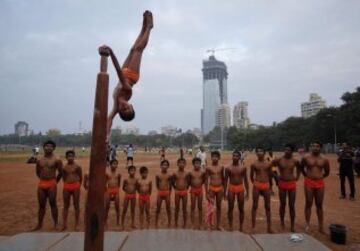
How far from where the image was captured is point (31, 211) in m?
10.5

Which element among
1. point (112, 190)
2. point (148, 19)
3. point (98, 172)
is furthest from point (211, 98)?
point (98, 172)

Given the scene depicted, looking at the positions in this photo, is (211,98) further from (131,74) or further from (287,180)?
(131,74)

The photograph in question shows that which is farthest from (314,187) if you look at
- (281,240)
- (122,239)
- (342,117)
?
(342,117)

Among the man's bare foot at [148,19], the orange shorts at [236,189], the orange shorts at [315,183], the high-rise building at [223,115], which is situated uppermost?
the high-rise building at [223,115]

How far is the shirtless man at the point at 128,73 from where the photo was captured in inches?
189

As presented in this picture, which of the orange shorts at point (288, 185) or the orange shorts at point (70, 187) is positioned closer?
the orange shorts at point (288, 185)

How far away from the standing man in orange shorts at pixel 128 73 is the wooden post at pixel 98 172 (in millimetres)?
303

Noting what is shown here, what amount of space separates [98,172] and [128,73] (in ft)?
7.40

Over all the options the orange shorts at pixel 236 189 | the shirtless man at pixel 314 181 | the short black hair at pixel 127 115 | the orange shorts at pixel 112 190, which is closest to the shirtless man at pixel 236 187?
the orange shorts at pixel 236 189

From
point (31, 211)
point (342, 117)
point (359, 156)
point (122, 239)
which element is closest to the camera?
point (122, 239)

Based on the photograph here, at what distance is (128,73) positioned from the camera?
19.1 ft

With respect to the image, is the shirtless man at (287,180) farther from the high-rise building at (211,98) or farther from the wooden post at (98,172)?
the high-rise building at (211,98)

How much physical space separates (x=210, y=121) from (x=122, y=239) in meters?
154

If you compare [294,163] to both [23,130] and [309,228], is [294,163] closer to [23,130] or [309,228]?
[309,228]
